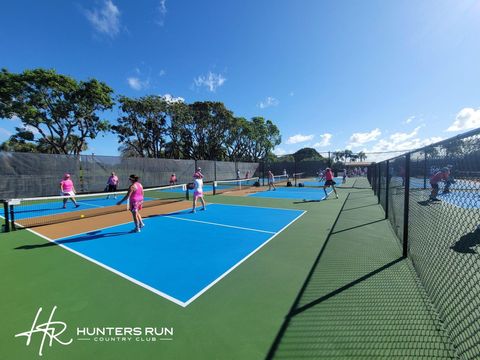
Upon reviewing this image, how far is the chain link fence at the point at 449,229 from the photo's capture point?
2703 millimetres

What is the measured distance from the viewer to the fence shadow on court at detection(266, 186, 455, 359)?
267 cm

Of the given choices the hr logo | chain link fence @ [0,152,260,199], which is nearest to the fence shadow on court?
the hr logo

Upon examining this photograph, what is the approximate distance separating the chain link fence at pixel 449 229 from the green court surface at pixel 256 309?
224 millimetres

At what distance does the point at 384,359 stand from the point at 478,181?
2064 millimetres

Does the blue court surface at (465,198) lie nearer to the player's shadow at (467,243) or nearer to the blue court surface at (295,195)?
the player's shadow at (467,243)

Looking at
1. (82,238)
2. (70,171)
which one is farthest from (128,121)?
(82,238)

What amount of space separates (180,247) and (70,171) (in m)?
16.4

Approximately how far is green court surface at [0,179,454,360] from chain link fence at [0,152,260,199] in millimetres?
13267

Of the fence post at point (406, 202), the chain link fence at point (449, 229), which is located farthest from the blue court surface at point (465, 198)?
the fence post at point (406, 202)

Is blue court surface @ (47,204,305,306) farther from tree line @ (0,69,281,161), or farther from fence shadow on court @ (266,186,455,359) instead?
tree line @ (0,69,281,161)

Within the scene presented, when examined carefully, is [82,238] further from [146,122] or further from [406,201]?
[146,122]

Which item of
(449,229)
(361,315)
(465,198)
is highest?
Result: (465,198)

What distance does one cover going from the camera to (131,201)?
733 cm

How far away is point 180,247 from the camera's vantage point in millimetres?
6051
